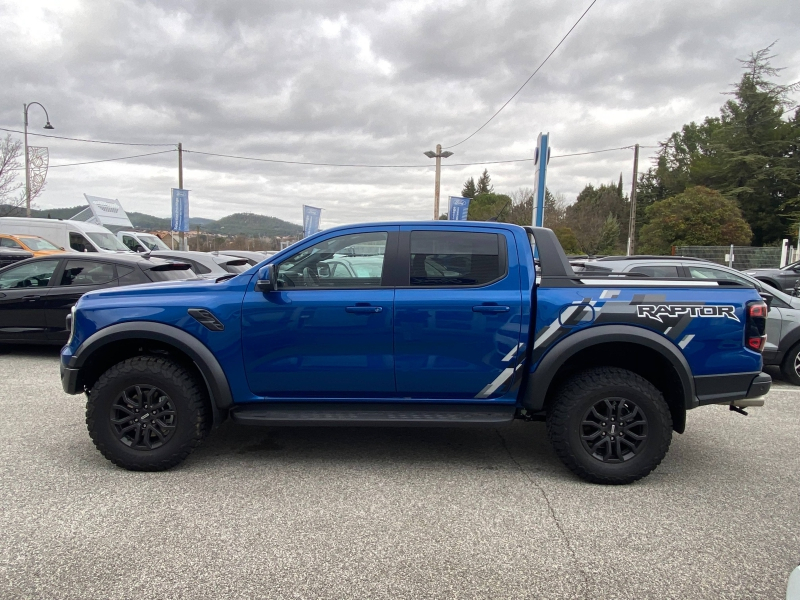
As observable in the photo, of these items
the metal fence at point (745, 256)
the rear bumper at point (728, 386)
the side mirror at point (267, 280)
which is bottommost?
the rear bumper at point (728, 386)

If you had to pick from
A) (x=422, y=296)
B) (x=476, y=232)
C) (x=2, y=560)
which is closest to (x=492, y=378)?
(x=422, y=296)

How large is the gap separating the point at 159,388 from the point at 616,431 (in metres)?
3.23

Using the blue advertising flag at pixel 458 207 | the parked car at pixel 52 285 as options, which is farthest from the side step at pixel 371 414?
the blue advertising flag at pixel 458 207

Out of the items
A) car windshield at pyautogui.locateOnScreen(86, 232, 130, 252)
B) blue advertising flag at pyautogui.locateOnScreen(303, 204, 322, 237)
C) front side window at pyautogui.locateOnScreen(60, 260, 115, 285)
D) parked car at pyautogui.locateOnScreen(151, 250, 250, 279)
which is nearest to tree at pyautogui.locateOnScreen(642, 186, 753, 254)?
blue advertising flag at pyautogui.locateOnScreen(303, 204, 322, 237)

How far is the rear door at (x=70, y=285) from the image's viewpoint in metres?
7.21

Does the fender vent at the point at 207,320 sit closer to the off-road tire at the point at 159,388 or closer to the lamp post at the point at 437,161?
the off-road tire at the point at 159,388

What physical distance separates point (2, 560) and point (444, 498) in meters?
2.45

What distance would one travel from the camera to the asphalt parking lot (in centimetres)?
261

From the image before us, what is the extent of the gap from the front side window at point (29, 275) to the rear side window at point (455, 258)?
614 cm

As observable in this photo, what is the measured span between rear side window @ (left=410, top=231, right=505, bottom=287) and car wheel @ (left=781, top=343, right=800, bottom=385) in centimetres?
513

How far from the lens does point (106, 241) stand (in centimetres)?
1911

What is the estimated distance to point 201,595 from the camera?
2484 millimetres

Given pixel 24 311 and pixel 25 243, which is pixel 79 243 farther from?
pixel 24 311

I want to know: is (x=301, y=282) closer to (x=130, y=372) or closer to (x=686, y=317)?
(x=130, y=372)
